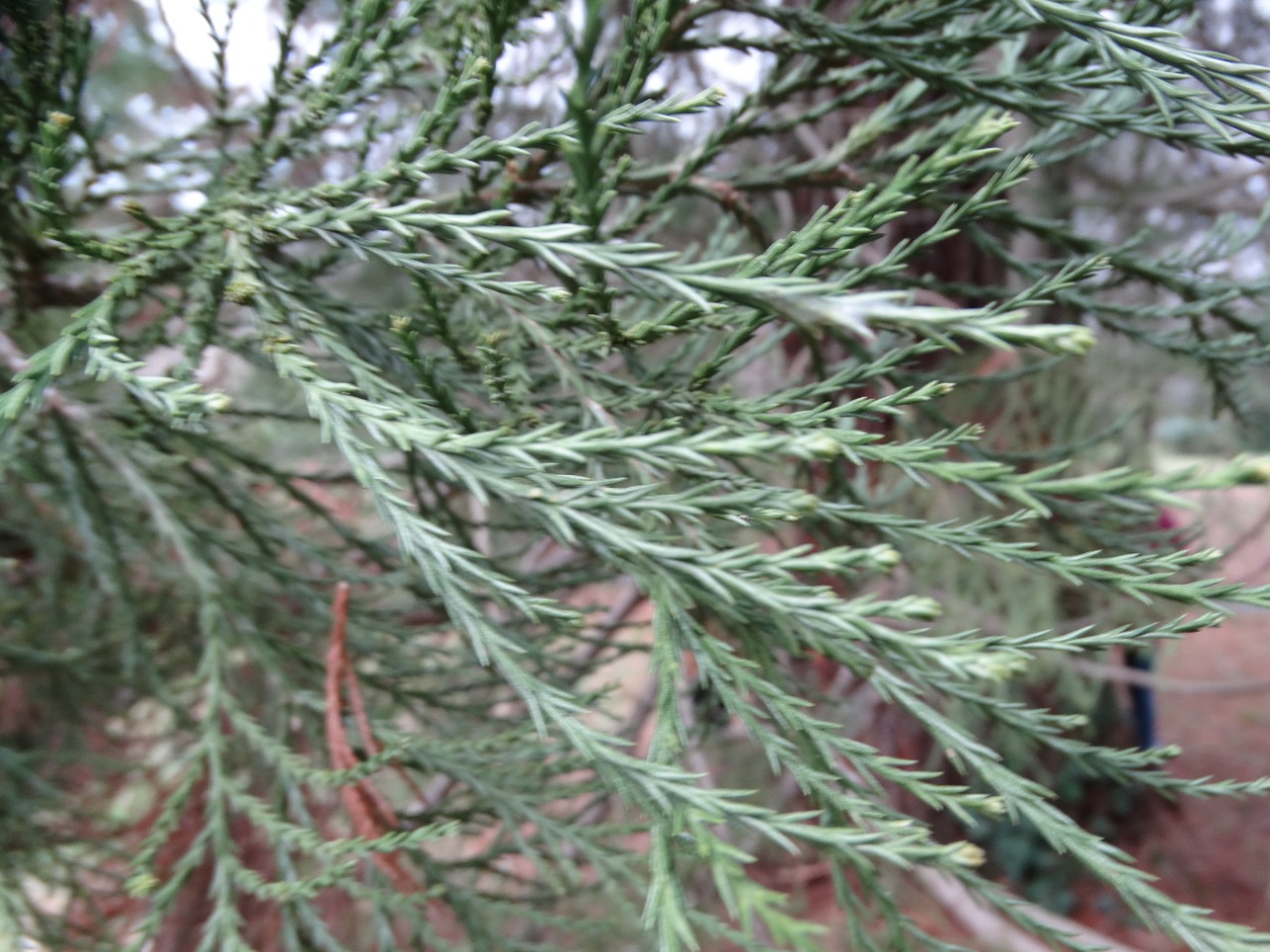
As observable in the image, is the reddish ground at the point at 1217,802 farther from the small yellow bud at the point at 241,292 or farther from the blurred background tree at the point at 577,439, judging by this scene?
the small yellow bud at the point at 241,292

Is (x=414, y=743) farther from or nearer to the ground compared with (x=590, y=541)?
nearer to the ground

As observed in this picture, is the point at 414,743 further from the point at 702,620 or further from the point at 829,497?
the point at 829,497

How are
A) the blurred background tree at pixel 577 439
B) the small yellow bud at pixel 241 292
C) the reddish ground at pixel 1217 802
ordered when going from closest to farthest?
the blurred background tree at pixel 577 439 < the small yellow bud at pixel 241 292 < the reddish ground at pixel 1217 802

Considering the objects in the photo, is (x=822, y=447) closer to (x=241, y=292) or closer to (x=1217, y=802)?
(x=241, y=292)

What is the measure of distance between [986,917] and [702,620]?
165 centimetres

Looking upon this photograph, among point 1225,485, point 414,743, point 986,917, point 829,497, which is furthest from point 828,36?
point 986,917

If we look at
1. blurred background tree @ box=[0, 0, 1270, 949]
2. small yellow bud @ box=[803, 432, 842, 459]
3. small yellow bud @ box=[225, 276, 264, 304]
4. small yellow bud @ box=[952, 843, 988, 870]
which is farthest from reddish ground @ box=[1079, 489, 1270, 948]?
small yellow bud @ box=[225, 276, 264, 304]

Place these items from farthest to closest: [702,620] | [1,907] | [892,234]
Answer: [892,234]
[702,620]
[1,907]

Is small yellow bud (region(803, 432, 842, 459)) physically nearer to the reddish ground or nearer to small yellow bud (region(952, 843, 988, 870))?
small yellow bud (region(952, 843, 988, 870))

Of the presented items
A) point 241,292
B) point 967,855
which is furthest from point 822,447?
point 241,292

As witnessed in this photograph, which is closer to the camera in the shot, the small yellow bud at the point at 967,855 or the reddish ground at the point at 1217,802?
the small yellow bud at the point at 967,855

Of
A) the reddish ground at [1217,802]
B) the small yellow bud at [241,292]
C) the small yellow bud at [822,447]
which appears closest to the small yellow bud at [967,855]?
the small yellow bud at [822,447]

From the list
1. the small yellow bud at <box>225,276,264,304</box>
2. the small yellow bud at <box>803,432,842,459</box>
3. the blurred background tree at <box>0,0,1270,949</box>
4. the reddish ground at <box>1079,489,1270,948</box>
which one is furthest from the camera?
the reddish ground at <box>1079,489,1270,948</box>

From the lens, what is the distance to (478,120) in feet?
3.82
